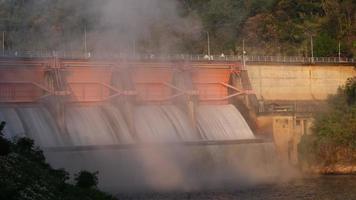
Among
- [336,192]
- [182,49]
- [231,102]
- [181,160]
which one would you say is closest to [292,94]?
[231,102]

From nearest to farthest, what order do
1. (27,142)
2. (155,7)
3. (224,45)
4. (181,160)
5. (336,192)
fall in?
(27,142) → (155,7) → (336,192) → (181,160) → (224,45)

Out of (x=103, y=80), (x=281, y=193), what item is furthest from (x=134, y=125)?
(x=281, y=193)

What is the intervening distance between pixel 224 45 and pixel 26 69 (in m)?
27.9

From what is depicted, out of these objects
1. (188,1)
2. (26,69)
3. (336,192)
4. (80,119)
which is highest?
(188,1)

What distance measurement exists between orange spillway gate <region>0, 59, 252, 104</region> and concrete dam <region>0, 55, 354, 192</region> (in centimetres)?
6

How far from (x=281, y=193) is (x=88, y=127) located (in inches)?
472

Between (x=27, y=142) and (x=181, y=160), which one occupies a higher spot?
(x=27, y=142)

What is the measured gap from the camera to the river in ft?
107

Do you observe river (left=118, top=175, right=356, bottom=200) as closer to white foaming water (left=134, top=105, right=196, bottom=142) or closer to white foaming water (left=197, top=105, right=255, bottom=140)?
white foaming water (left=197, top=105, right=255, bottom=140)

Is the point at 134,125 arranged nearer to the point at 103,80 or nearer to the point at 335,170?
the point at 103,80

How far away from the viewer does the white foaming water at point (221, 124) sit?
145ft

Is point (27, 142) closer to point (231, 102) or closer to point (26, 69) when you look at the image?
point (26, 69)

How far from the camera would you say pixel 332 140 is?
4572 cm

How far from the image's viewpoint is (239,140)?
43.3 meters
